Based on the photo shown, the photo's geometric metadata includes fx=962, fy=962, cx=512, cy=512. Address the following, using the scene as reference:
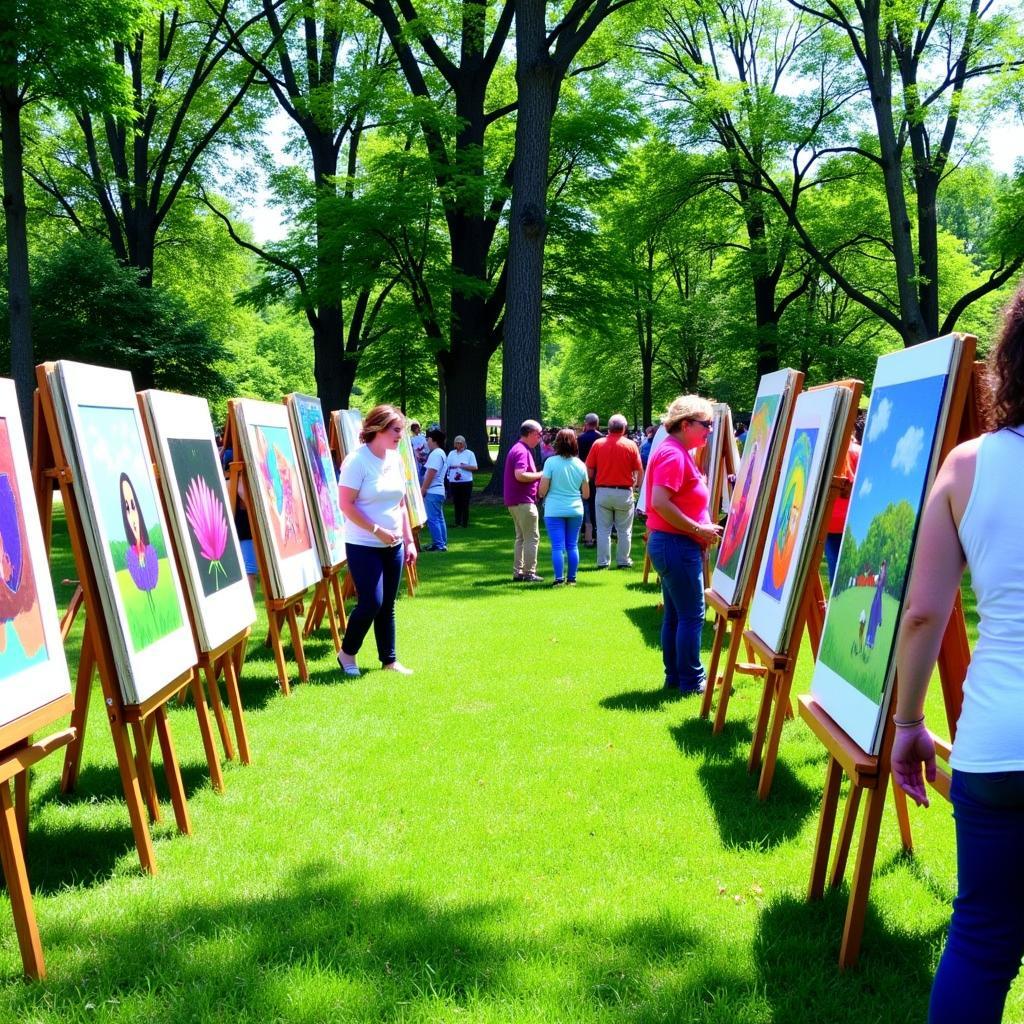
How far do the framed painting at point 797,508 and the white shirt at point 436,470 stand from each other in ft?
35.1

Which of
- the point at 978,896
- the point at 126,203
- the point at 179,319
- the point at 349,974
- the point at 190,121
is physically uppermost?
the point at 190,121

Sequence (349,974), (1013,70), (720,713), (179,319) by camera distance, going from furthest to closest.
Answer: (179,319) → (1013,70) → (720,713) → (349,974)

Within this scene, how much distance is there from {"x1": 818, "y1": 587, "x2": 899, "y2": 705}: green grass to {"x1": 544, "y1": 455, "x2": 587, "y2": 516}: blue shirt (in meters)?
8.42

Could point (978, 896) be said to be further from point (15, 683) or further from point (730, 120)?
point (730, 120)

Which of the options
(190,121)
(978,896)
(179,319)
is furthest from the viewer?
(190,121)

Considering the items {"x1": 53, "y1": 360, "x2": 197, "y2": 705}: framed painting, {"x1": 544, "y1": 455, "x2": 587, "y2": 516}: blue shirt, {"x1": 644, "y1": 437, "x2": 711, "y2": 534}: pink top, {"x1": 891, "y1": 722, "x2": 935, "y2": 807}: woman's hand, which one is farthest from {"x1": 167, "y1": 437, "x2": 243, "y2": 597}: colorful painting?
{"x1": 544, "y1": 455, "x2": 587, "y2": 516}: blue shirt

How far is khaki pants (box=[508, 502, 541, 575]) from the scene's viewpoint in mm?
12883

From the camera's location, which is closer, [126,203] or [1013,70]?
[1013,70]

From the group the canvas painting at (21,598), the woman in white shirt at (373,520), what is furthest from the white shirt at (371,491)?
the canvas painting at (21,598)

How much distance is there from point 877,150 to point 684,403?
2457cm

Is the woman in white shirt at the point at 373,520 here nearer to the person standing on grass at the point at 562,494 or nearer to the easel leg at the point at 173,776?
the easel leg at the point at 173,776

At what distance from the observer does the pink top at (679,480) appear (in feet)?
20.9

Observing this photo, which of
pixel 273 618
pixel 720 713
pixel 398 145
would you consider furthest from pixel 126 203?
pixel 720 713

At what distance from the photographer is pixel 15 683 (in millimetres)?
3180
